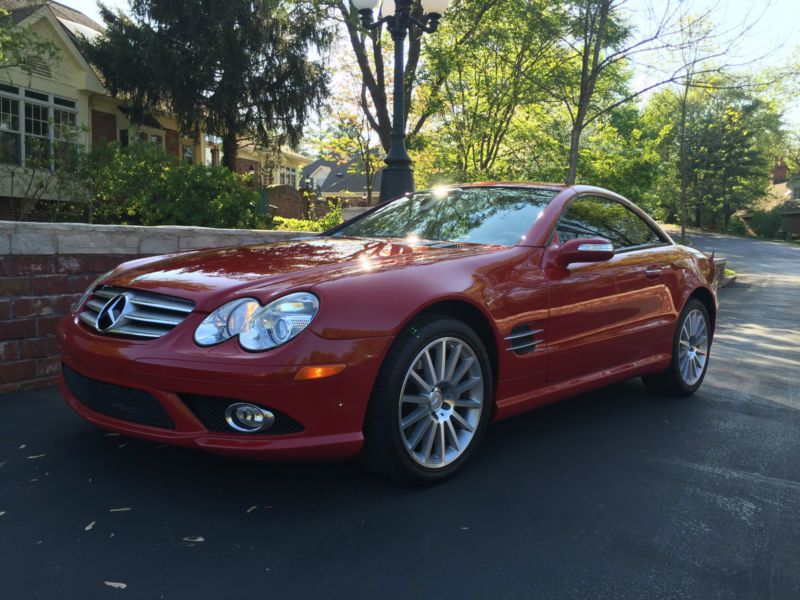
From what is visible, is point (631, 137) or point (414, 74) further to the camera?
point (631, 137)

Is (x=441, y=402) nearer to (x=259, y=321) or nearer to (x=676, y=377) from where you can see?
(x=259, y=321)

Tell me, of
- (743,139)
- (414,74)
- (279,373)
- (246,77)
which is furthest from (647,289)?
(743,139)

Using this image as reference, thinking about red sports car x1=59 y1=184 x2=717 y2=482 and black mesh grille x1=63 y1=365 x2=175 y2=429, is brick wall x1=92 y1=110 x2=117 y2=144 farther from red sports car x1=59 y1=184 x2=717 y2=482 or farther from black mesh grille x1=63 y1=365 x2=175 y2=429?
black mesh grille x1=63 y1=365 x2=175 y2=429

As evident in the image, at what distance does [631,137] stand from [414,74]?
751 cm

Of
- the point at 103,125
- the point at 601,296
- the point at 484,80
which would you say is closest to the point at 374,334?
the point at 601,296

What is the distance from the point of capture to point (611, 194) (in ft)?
16.1

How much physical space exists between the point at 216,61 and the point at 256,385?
20.1 m

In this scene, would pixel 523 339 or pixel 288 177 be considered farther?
pixel 288 177

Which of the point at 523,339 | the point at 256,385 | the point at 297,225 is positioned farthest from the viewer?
the point at 297,225

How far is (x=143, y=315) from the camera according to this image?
10.1 feet

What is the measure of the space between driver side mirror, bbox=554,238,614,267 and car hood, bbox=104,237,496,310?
0.39 meters

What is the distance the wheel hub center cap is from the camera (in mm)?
3221

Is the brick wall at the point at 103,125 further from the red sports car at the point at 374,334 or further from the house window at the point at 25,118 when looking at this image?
the red sports car at the point at 374,334

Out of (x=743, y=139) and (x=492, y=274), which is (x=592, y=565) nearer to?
(x=492, y=274)
